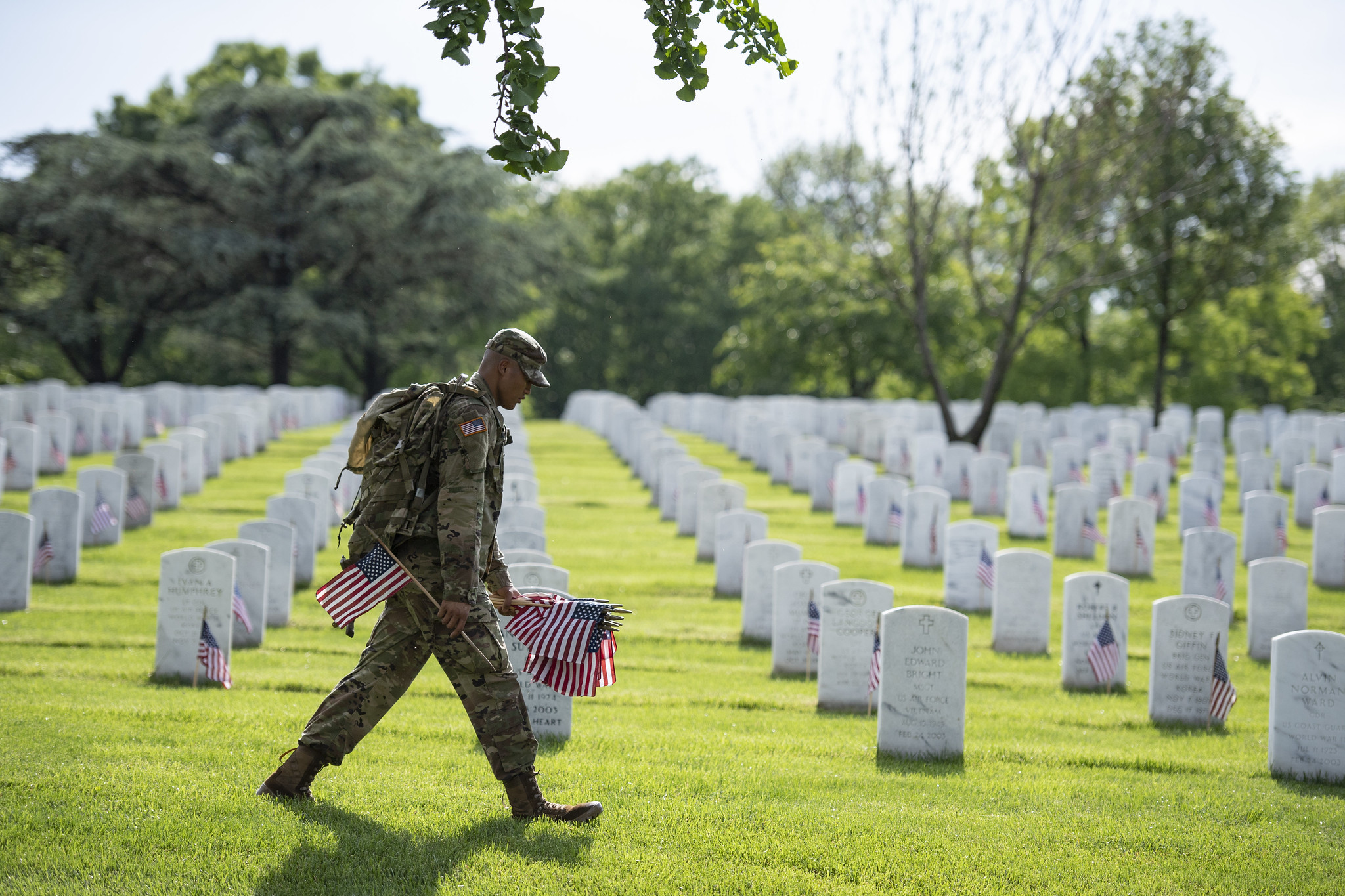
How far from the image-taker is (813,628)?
8.71m

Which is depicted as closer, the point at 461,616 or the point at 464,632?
the point at 461,616

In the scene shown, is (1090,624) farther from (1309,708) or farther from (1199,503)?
(1199,503)

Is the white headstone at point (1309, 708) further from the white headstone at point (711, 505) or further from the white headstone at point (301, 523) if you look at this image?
the white headstone at point (301, 523)

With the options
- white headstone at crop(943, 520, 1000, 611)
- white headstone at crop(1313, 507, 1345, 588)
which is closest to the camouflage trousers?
white headstone at crop(943, 520, 1000, 611)

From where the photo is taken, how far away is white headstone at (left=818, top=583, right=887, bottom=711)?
7.79 meters

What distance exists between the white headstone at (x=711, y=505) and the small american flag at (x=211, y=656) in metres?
7.08

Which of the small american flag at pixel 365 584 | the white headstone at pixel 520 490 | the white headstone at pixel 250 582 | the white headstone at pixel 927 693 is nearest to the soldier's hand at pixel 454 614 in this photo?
the small american flag at pixel 365 584

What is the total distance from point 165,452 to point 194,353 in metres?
29.8

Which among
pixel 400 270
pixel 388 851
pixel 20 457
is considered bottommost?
pixel 388 851

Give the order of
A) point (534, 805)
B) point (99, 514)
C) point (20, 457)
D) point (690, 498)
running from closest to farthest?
point (534, 805)
point (99, 514)
point (690, 498)
point (20, 457)

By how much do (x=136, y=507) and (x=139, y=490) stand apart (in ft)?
0.74

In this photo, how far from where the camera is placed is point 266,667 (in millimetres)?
8344

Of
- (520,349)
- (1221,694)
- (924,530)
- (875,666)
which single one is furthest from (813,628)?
(924,530)

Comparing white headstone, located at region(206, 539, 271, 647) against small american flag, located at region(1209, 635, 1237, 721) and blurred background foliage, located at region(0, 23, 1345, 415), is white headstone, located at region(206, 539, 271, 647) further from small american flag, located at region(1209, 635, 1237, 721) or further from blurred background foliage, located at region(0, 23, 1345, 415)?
blurred background foliage, located at region(0, 23, 1345, 415)
